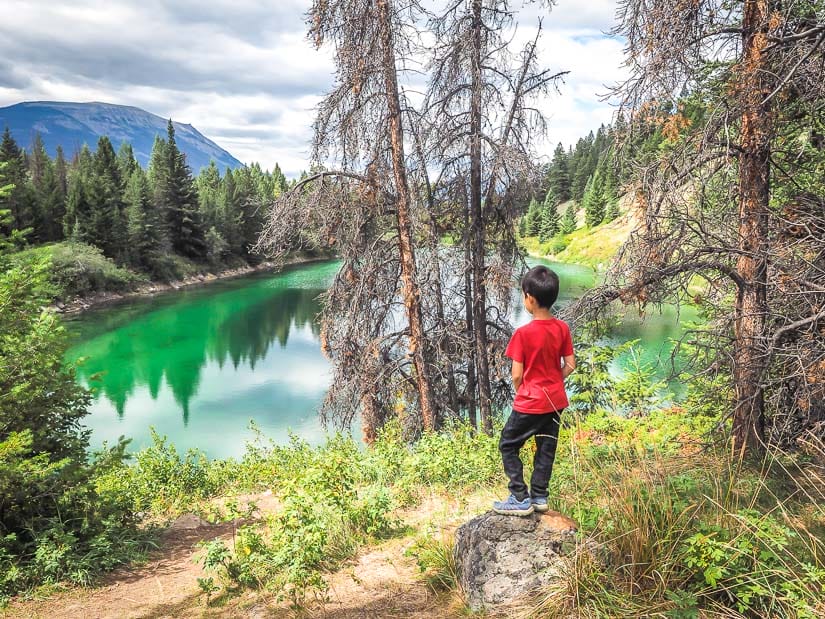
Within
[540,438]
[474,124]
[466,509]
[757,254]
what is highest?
[474,124]

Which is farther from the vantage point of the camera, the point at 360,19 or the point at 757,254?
the point at 360,19

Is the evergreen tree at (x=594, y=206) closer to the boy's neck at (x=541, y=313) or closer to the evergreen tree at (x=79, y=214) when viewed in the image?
the evergreen tree at (x=79, y=214)

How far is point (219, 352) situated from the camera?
27.6m

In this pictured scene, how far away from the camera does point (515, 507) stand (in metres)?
3.20

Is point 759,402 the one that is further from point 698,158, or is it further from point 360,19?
point 360,19

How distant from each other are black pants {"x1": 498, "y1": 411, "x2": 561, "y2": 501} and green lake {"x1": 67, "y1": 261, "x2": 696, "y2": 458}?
215 inches

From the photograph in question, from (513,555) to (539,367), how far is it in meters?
1.11

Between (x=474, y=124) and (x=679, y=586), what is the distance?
304 inches

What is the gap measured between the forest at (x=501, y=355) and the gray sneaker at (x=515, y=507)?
34 cm

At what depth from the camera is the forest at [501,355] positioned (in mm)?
2920

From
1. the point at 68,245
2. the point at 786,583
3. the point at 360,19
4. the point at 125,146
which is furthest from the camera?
the point at 125,146

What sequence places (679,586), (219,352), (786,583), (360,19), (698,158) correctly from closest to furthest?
(786,583) → (679,586) → (698,158) → (360,19) → (219,352)

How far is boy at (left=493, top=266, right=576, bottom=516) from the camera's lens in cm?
316

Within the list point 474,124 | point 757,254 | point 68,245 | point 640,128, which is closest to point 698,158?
point 640,128
